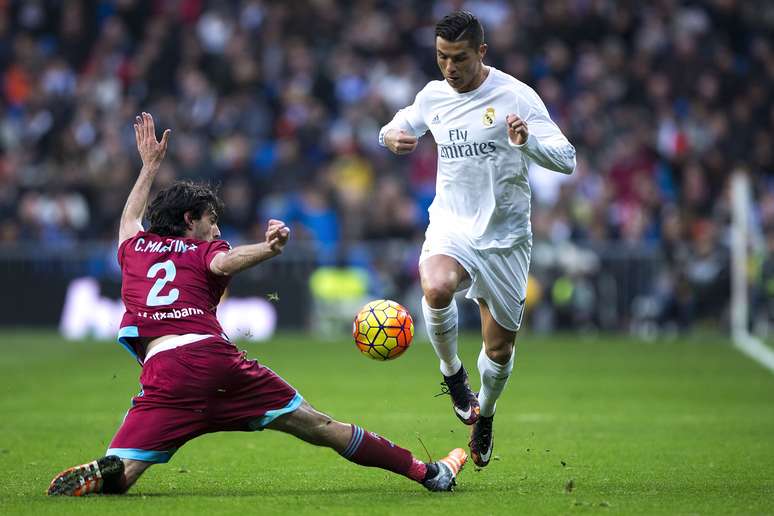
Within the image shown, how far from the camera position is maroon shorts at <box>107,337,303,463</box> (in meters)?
7.19

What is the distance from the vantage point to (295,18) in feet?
82.8

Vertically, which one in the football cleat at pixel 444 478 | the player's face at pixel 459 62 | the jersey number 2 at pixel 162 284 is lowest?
the football cleat at pixel 444 478

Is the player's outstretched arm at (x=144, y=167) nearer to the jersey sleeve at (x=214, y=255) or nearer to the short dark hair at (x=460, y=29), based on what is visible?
the jersey sleeve at (x=214, y=255)

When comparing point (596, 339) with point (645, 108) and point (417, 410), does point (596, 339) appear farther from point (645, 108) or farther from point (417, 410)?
point (417, 410)

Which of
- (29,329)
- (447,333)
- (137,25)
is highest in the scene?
(137,25)

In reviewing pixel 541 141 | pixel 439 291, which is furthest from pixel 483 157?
pixel 439 291

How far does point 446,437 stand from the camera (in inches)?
416

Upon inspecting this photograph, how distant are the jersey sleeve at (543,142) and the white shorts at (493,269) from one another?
2.28 ft

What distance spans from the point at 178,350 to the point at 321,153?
53.3 feet

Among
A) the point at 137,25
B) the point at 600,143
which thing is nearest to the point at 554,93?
the point at 600,143

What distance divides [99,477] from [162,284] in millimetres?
1092

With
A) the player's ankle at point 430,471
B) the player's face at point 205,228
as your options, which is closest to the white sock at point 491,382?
the player's ankle at point 430,471

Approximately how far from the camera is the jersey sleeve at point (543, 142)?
8.05 meters

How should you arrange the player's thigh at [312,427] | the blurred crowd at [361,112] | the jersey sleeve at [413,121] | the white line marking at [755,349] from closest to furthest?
1. the player's thigh at [312,427]
2. the jersey sleeve at [413,121]
3. the white line marking at [755,349]
4. the blurred crowd at [361,112]
